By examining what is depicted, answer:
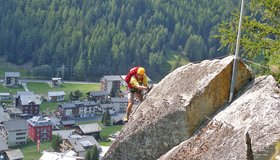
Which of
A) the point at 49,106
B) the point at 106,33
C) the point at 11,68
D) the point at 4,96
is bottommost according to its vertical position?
the point at 11,68

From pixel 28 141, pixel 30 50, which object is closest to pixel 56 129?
pixel 28 141

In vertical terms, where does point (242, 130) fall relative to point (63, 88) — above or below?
above

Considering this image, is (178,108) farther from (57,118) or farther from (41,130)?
(57,118)

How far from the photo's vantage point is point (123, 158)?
13.4 metres

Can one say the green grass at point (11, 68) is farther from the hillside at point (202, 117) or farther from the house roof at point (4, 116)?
the hillside at point (202, 117)

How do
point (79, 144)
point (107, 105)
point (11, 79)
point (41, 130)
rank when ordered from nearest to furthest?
1. point (79, 144)
2. point (41, 130)
3. point (107, 105)
4. point (11, 79)

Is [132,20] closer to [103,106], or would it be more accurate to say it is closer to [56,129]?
[103,106]

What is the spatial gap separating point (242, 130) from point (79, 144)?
60027 millimetres

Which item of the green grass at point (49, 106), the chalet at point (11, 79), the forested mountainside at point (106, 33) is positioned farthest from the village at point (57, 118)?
the forested mountainside at point (106, 33)

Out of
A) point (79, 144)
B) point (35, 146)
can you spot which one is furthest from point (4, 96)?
point (79, 144)

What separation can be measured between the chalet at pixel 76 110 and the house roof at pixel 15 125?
48.7 feet

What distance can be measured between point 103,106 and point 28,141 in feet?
84.6

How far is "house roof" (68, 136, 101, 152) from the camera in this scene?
6638 cm

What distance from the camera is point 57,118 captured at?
292 ft
